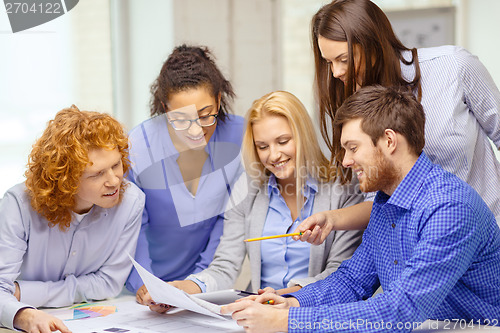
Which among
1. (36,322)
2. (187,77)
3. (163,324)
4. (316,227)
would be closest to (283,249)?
(316,227)

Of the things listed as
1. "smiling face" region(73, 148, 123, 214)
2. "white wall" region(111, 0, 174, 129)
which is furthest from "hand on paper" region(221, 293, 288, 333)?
"white wall" region(111, 0, 174, 129)

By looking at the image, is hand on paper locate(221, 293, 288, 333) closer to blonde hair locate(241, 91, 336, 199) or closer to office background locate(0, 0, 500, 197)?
blonde hair locate(241, 91, 336, 199)

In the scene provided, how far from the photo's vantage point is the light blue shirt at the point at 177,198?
6.64 feet

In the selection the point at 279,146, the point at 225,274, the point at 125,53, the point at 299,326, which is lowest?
the point at 225,274

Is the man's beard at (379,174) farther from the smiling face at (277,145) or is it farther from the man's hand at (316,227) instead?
the smiling face at (277,145)

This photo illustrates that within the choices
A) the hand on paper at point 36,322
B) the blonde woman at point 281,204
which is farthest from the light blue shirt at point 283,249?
the hand on paper at point 36,322

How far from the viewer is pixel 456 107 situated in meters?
1.68

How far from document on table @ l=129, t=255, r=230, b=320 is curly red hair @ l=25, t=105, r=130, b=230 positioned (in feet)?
1.18

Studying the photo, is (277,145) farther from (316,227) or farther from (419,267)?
(419,267)

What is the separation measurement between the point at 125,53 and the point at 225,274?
208 centimetres

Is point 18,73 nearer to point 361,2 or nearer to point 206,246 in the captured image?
point 206,246

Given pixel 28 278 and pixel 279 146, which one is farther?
pixel 279 146

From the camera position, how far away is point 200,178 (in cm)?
209

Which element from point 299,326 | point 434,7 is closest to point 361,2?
point 299,326
